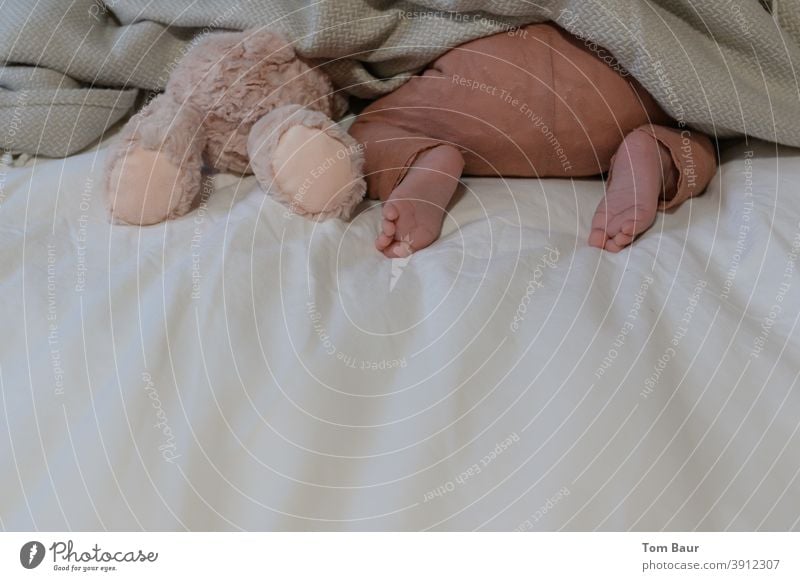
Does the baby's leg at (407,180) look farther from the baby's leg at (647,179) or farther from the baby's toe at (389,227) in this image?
the baby's leg at (647,179)

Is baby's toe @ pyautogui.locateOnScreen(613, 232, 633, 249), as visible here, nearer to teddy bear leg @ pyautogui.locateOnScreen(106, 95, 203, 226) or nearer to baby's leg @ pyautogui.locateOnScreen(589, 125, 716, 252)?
baby's leg @ pyautogui.locateOnScreen(589, 125, 716, 252)

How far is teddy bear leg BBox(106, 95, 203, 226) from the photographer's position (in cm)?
63

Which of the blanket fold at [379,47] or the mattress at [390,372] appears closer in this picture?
the mattress at [390,372]

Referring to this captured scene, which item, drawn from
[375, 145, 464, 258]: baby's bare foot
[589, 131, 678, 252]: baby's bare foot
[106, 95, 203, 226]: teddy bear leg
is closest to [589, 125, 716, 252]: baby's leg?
[589, 131, 678, 252]: baby's bare foot

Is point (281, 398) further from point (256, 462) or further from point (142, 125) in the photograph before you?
point (142, 125)

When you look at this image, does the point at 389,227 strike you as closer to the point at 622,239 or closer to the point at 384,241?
the point at 384,241

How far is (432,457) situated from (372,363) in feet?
0.29

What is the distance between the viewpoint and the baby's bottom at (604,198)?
0.62 meters

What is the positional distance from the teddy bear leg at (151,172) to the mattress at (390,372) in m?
0.02

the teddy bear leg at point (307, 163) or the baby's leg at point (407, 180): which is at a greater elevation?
the teddy bear leg at point (307, 163)

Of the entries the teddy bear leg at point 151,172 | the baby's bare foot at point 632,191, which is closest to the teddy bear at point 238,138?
the teddy bear leg at point 151,172

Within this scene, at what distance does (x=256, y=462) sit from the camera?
447 mm

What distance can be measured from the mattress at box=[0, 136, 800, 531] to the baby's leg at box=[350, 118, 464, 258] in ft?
0.06
